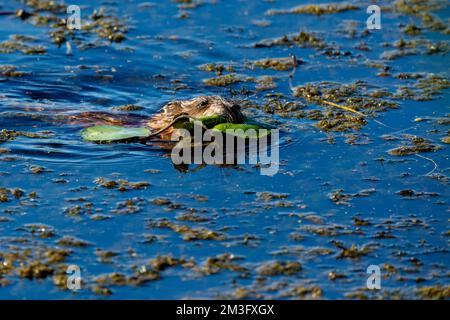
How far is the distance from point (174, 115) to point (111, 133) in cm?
61

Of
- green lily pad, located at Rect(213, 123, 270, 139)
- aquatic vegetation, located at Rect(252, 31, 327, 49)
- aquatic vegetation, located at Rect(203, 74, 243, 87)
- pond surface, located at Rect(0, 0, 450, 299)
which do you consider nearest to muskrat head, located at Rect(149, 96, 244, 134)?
green lily pad, located at Rect(213, 123, 270, 139)

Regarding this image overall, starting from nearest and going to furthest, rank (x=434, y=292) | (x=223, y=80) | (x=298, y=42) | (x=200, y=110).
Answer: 1. (x=434, y=292)
2. (x=200, y=110)
3. (x=223, y=80)
4. (x=298, y=42)

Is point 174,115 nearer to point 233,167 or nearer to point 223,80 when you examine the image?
point 233,167


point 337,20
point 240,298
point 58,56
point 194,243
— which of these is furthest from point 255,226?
point 337,20

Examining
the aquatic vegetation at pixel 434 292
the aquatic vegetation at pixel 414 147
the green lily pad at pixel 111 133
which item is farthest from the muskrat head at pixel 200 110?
the aquatic vegetation at pixel 434 292

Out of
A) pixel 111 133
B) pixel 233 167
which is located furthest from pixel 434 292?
pixel 111 133

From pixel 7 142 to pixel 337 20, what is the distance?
4.84 m

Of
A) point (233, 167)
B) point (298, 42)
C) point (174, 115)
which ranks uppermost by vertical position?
point (298, 42)

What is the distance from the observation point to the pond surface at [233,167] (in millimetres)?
6086

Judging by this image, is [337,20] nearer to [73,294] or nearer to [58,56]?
[58,56]

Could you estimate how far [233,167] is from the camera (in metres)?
7.74

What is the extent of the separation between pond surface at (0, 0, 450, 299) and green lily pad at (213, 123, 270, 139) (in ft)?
0.83

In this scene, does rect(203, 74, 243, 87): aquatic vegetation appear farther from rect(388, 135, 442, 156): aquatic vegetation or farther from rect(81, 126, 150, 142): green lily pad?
rect(388, 135, 442, 156): aquatic vegetation
